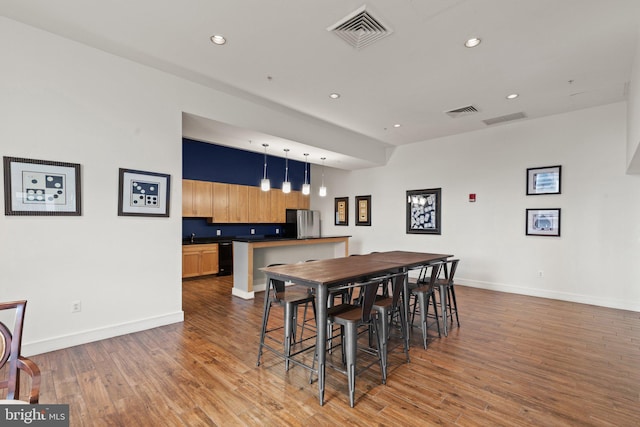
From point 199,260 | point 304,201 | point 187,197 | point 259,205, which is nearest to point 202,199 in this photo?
point 187,197

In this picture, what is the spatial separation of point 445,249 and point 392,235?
1294 millimetres

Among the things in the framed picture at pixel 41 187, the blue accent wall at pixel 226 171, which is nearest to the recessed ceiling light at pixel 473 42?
the framed picture at pixel 41 187

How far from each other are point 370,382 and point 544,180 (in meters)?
4.79

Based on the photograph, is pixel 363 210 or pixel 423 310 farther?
pixel 363 210

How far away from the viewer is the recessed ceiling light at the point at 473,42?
290 centimetres

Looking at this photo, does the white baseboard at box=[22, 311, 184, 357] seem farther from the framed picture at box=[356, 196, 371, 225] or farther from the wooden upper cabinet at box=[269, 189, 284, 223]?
the framed picture at box=[356, 196, 371, 225]

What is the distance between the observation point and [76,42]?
10.0ft

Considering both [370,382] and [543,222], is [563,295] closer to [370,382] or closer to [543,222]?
[543,222]

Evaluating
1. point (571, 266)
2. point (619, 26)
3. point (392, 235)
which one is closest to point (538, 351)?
point (571, 266)

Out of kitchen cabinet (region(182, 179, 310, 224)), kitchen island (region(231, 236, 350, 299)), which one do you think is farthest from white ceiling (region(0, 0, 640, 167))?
kitchen cabinet (region(182, 179, 310, 224))

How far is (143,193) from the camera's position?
11.5ft

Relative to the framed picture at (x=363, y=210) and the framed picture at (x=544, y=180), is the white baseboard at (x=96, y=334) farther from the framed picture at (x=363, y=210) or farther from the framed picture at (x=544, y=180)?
the framed picture at (x=544, y=180)

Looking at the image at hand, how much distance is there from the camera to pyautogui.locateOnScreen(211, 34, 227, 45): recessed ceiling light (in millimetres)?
2885

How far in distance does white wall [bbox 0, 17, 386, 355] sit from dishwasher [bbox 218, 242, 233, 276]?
3095 millimetres
